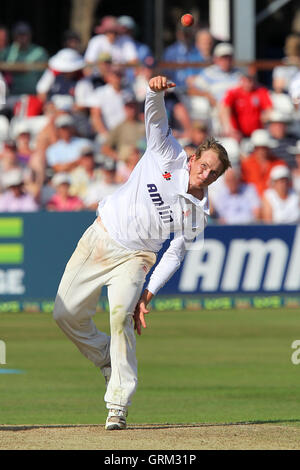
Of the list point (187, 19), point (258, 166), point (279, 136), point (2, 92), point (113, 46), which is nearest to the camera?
point (187, 19)

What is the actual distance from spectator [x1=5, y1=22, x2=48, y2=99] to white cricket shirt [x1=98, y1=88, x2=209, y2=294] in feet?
37.1

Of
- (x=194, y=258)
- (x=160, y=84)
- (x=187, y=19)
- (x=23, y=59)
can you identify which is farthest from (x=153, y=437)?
(x=23, y=59)

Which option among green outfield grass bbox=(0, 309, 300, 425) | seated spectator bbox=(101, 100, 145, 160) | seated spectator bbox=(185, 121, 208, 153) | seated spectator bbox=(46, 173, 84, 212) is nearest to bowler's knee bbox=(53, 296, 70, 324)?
green outfield grass bbox=(0, 309, 300, 425)

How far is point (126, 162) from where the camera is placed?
17953 mm

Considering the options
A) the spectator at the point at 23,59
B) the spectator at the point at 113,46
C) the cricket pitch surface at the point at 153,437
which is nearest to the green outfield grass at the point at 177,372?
the cricket pitch surface at the point at 153,437

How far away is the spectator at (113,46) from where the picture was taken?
792 inches

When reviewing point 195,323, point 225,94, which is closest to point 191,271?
point 195,323

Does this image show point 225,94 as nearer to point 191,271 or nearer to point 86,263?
point 191,271

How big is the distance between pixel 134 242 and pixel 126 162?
32.3ft

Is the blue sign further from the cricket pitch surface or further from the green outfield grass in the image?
the cricket pitch surface

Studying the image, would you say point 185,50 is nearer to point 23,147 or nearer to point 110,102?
point 110,102

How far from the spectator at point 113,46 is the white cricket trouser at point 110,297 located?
39.8ft

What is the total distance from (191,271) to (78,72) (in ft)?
14.9

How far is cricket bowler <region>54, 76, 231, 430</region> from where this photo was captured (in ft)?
26.5
